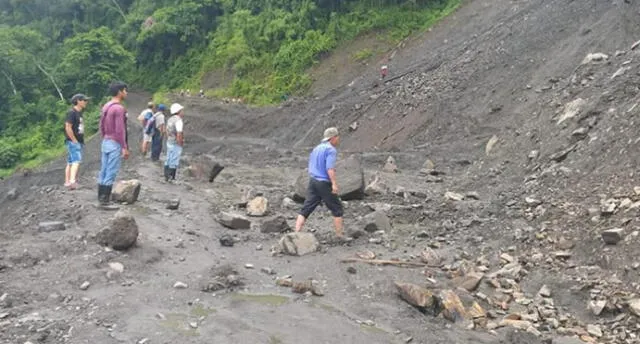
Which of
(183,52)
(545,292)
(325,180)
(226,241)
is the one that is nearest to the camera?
(545,292)

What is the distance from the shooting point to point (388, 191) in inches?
467

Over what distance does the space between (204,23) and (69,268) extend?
117 ft

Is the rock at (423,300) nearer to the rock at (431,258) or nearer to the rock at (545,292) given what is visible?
the rock at (545,292)

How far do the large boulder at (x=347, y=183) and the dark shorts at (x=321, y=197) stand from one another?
2496mm

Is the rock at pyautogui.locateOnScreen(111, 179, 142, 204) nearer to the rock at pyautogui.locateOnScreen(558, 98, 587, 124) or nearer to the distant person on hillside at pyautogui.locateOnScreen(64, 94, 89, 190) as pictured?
the distant person on hillside at pyautogui.locateOnScreen(64, 94, 89, 190)

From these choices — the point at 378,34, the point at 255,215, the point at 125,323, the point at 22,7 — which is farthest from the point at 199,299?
the point at 22,7

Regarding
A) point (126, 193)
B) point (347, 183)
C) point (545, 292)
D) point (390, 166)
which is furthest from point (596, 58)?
point (126, 193)

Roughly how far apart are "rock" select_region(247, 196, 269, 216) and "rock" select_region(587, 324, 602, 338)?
5.49m

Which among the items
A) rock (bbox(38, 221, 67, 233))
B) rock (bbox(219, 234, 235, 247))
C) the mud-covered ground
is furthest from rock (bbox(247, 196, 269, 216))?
rock (bbox(38, 221, 67, 233))

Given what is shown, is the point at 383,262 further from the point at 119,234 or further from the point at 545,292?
the point at 119,234

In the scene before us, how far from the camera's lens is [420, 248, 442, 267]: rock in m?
8.09

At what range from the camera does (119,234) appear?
7176 mm

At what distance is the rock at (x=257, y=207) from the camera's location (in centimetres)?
1046

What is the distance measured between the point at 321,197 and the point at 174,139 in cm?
443
